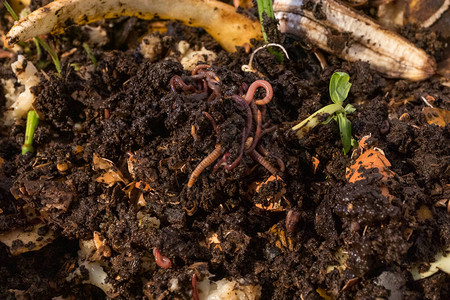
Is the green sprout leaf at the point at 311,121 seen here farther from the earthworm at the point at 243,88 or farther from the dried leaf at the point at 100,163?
the dried leaf at the point at 100,163

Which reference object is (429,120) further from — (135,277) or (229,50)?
(135,277)

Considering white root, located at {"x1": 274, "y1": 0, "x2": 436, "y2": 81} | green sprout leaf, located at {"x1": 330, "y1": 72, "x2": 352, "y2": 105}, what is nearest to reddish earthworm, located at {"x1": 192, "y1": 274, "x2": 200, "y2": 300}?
green sprout leaf, located at {"x1": 330, "y1": 72, "x2": 352, "y2": 105}

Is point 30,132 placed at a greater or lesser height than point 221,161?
greater

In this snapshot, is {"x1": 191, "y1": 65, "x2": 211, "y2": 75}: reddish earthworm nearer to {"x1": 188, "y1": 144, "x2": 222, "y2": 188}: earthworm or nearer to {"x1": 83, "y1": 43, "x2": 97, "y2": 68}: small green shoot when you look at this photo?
{"x1": 188, "y1": 144, "x2": 222, "y2": 188}: earthworm

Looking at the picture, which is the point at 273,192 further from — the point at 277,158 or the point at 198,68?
the point at 198,68

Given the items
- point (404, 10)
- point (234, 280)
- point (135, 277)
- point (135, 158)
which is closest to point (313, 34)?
point (404, 10)

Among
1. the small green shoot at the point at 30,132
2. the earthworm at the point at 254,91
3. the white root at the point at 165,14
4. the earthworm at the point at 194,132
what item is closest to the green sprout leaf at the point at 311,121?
the earthworm at the point at 254,91

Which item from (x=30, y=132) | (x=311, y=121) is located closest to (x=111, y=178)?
(x=30, y=132)
